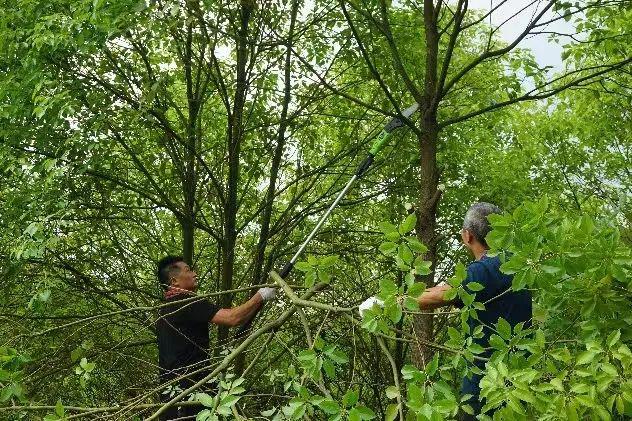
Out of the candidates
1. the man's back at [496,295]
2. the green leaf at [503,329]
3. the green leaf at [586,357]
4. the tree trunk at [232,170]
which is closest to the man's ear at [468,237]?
the man's back at [496,295]

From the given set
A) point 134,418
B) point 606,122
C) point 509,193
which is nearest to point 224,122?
point 509,193

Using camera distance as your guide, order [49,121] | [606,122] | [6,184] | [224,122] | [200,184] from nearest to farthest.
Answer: [49,121] < [6,184] < [200,184] < [224,122] < [606,122]

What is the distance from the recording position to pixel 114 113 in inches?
242

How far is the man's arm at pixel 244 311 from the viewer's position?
4.52m

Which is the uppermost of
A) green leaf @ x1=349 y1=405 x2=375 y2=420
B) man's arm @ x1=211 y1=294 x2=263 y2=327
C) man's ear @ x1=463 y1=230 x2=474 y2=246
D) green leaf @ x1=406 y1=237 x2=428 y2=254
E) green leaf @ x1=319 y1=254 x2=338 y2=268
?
green leaf @ x1=406 y1=237 x2=428 y2=254

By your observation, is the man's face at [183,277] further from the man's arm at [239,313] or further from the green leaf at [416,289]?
the green leaf at [416,289]

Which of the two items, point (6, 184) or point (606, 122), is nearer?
point (6, 184)

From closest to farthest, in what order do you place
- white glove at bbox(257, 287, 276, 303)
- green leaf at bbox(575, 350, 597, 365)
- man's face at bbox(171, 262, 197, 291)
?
green leaf at bbox(575, 350, 597, 365) < white glove at bbox(257, 287, 276, 303) < man's face at bbox(171, 262, 197, 291)

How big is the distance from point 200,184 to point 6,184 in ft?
5.78

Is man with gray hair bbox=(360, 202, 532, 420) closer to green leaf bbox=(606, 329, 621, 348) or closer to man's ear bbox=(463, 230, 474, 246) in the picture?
man's ear bbox=(463, 230, 474, 246)

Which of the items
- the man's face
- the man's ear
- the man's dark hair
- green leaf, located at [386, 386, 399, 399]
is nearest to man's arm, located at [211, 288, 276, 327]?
the man's face

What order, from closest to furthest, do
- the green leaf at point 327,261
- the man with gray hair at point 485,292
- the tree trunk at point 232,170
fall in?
1. the green leaf at point 327,261
2. the man with gray hair at point 485,292
3. the tree trunk at point 232,170

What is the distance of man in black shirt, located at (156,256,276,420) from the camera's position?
475 centimetres

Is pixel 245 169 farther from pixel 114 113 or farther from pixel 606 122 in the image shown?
pixel 606 122
